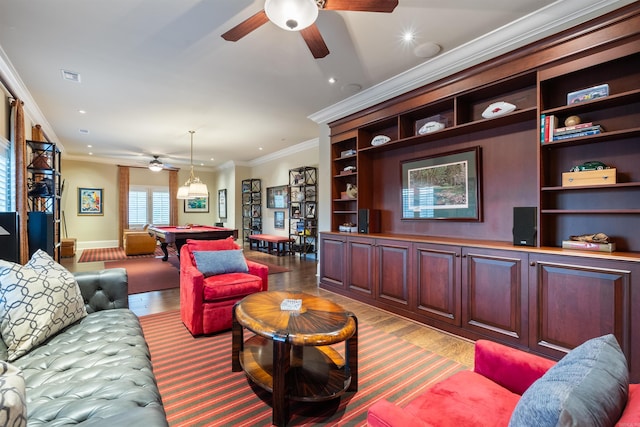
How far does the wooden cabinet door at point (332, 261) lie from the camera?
4340 mm

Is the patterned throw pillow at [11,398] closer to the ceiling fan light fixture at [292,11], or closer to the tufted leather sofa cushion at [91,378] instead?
the tufted leather sofa cushion at [91,378]

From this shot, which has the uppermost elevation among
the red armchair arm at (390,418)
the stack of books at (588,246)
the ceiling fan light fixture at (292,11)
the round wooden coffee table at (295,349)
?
the ceiling fan light fixture at (292,11)

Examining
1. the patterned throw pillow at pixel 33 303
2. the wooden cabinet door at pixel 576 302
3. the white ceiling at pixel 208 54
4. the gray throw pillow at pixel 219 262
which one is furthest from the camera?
the gray throw pillow at pixel 219 262

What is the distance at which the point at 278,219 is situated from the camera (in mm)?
8836

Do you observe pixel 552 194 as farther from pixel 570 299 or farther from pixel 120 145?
pixel 120 145

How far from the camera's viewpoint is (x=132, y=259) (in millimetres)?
7219

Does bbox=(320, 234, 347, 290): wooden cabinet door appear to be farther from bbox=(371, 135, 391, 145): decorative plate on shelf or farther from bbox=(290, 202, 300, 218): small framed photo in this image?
bbox=(290, 202, 300, 218): small framed photo

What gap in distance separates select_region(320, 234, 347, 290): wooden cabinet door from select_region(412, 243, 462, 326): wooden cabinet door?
123cm

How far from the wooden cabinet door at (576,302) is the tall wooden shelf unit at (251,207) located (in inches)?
321

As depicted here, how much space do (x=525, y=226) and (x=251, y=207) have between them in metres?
8.29

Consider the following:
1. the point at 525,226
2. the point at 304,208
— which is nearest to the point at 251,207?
the point at 304,208

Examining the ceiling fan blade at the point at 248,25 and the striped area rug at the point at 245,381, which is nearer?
the striped area rug at the point at 245,381

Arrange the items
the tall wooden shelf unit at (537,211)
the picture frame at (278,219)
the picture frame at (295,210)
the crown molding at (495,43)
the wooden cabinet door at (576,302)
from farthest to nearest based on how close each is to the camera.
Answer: the picture frame at (278,219), the picture frame at (295,210), the crown molding at (495,43), the tall wooden shelf unit at (537,211), the wooden cabinet door at (576,302)

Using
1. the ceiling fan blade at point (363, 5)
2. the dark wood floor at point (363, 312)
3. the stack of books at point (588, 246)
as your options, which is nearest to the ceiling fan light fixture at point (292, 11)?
the ceiling fan blade at point (363, 5)
